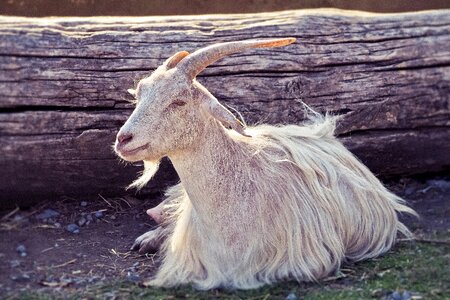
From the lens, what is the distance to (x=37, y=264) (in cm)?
548

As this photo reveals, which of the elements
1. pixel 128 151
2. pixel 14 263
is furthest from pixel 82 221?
pixel 128 151

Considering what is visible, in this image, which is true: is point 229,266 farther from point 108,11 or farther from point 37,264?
point 108,11

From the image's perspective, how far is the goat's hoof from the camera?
579 centimetres

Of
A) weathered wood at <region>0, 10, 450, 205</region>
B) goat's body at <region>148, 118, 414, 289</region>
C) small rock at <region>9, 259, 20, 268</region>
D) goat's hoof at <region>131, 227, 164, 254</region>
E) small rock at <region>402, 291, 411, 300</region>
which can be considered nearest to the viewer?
small rock at <region>402, 291, 411, 300</region>

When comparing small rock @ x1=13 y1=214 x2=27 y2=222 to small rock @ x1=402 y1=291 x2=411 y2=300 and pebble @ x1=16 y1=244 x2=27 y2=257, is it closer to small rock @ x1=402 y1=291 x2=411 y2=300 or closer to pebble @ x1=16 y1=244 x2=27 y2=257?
pebble @ x1=16 y1=244 x2=27 y2=257

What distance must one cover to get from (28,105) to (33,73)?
217 millimetres

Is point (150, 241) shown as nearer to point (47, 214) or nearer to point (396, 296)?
point (47, 214)

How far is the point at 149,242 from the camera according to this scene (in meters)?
5.78

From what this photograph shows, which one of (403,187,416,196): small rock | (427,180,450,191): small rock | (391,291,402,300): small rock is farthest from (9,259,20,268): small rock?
(427,180,450,191): small rock

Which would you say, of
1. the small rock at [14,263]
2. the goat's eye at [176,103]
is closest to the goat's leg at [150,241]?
the small rock at [14,263]

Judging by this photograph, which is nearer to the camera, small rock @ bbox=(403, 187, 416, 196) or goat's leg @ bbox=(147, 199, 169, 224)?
goat's leg @ bbox=(147, 199, 169, 224)

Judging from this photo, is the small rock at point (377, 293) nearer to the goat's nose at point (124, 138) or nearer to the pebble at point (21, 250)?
the goat's nose at point (124, 138)

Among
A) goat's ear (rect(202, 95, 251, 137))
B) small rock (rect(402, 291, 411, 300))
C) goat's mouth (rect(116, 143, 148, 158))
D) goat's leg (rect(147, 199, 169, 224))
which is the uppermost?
goat's ear (rect(202, 95, 251, 137))

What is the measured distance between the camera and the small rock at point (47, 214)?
6.22m
